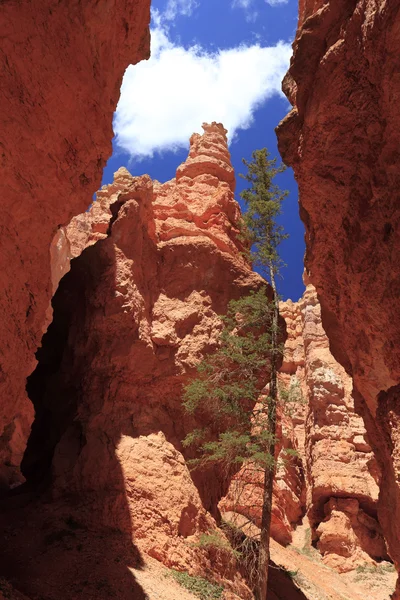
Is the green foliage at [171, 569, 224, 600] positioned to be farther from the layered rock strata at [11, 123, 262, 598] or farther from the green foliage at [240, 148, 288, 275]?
the green foliage at [240, 148, 288, 275]

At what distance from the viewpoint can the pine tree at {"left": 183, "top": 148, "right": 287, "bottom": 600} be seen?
15.0m

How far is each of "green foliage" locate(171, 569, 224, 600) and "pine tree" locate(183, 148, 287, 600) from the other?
172cm

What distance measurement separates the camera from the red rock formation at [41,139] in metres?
10.3

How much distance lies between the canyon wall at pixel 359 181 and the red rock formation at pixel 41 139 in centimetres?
523

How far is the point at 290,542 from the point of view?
2884cm

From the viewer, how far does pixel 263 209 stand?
18719 mm

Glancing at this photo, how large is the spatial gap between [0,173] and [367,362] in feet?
30.2

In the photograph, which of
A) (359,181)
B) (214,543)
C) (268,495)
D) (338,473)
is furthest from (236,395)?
(338,473)

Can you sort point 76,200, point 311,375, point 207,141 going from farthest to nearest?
1. point 311,375
2. point 207,141
3. point 76,200

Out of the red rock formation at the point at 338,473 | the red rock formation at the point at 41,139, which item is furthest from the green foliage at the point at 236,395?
the red rock formation at the point at 338,473

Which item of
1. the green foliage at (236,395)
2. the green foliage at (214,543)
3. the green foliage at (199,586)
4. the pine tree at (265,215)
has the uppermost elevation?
the pine tree at (265,215)

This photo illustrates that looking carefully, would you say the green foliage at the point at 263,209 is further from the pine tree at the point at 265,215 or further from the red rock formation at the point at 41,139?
the red rock formation at the point at 41,139

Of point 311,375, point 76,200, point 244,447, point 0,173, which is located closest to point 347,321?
point 244,447

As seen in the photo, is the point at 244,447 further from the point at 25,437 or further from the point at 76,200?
the point at 25,437
